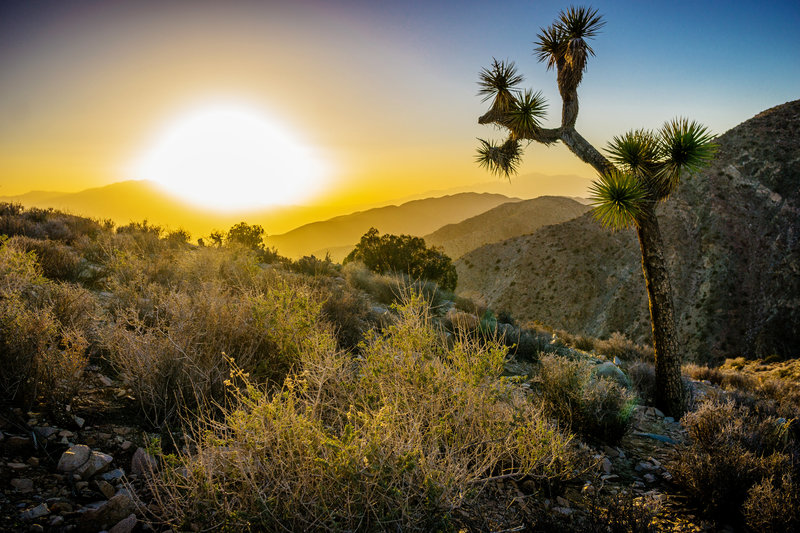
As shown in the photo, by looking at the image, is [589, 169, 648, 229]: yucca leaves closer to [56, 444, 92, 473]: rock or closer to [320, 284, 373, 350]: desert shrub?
[320, 284, 373, 350]: desert shrub

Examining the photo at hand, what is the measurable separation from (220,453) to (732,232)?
4775 cm

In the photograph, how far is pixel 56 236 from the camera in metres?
9.67

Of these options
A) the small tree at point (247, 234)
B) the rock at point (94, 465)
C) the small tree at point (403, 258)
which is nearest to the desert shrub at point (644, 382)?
the rock at point (94, 465)

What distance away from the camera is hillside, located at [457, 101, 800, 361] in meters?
30.4

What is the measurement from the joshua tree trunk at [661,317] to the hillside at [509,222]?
86.0 m

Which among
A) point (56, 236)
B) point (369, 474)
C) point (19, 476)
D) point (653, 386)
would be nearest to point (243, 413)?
point (369, 474)

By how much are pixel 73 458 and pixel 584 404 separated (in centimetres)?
515

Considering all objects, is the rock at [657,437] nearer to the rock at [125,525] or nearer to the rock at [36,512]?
the rock at [125,525]

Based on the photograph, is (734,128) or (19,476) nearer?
(19,476)

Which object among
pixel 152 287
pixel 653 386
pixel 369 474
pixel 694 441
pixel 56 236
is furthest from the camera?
pixel 56 236

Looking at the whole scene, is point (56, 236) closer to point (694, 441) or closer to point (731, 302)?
point (694, 441)

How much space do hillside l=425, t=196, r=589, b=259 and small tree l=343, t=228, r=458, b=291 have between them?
228ft

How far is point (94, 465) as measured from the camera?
8.68ft

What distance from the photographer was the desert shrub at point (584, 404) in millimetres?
4754
